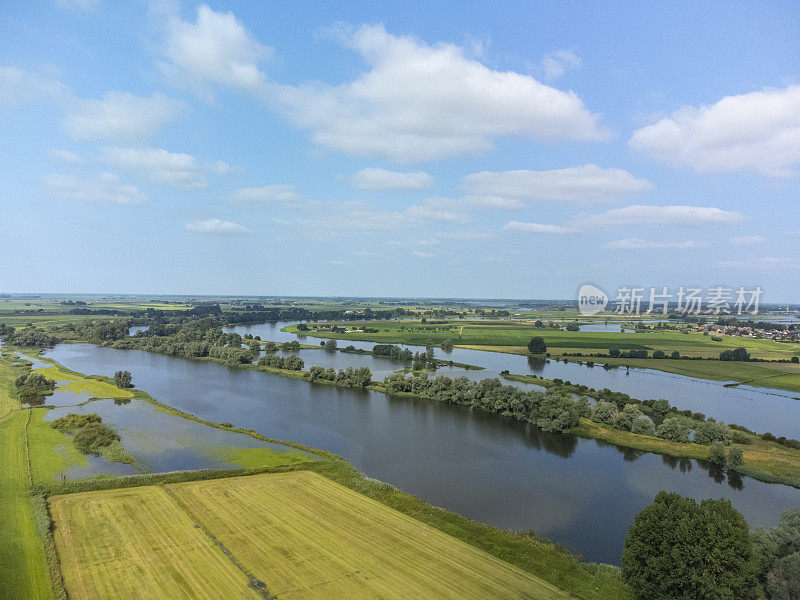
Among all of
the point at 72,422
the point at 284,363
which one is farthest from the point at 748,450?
the point at 72,422

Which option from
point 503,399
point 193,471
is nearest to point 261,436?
point 193,471

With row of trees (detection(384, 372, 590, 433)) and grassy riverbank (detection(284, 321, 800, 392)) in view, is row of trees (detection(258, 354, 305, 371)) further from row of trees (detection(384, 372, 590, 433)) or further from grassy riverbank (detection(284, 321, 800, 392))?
grassy riverbank (detection(284, 321, 800, 392))

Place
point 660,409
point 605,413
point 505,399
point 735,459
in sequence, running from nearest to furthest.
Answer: point 735,459 → point 605,413 → point 660,409 → point 505,399

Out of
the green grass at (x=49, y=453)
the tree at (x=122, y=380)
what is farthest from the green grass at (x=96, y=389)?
the green grass at (x=49, y=453)

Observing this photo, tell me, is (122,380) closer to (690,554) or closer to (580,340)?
(690,554)

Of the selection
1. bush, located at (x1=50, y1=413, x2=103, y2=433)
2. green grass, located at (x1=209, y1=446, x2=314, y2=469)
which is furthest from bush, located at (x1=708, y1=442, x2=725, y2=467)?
bush, located at (x1=50, y1=413, x2=103, y2=433)

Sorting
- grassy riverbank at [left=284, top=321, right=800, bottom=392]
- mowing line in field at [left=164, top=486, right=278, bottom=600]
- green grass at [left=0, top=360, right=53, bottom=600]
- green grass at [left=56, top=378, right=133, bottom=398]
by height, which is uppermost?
grassy riverbank at [left=284, top=321, right=800, bottom=392]
